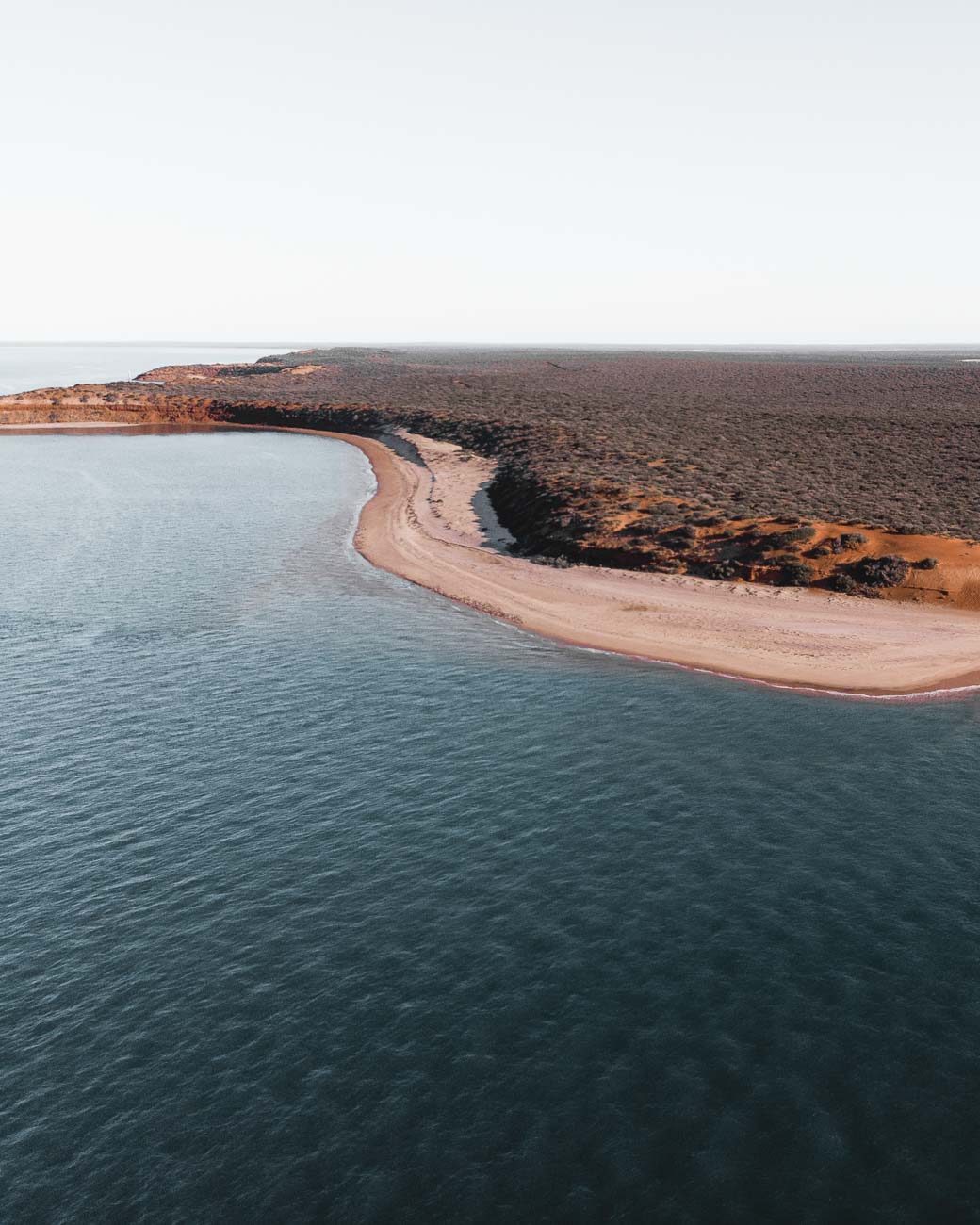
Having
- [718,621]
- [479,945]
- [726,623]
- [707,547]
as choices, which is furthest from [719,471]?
[479,945]

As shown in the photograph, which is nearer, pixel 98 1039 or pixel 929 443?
pixel 98 1039

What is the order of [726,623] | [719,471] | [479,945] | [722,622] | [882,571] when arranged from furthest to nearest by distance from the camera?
[719,471], [882,571], [722,622], [726,623], [479,945]

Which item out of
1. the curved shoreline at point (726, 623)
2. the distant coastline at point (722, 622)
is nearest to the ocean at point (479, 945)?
the curved shoreline at point (726, 623)

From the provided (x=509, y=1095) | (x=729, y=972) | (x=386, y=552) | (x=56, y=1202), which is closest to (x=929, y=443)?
(x=386, y=552)

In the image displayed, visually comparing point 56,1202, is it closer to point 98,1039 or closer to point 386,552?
point 98,1039

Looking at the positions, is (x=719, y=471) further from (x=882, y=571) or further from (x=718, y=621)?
(x=718, y=621)

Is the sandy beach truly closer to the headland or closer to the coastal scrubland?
the headland
